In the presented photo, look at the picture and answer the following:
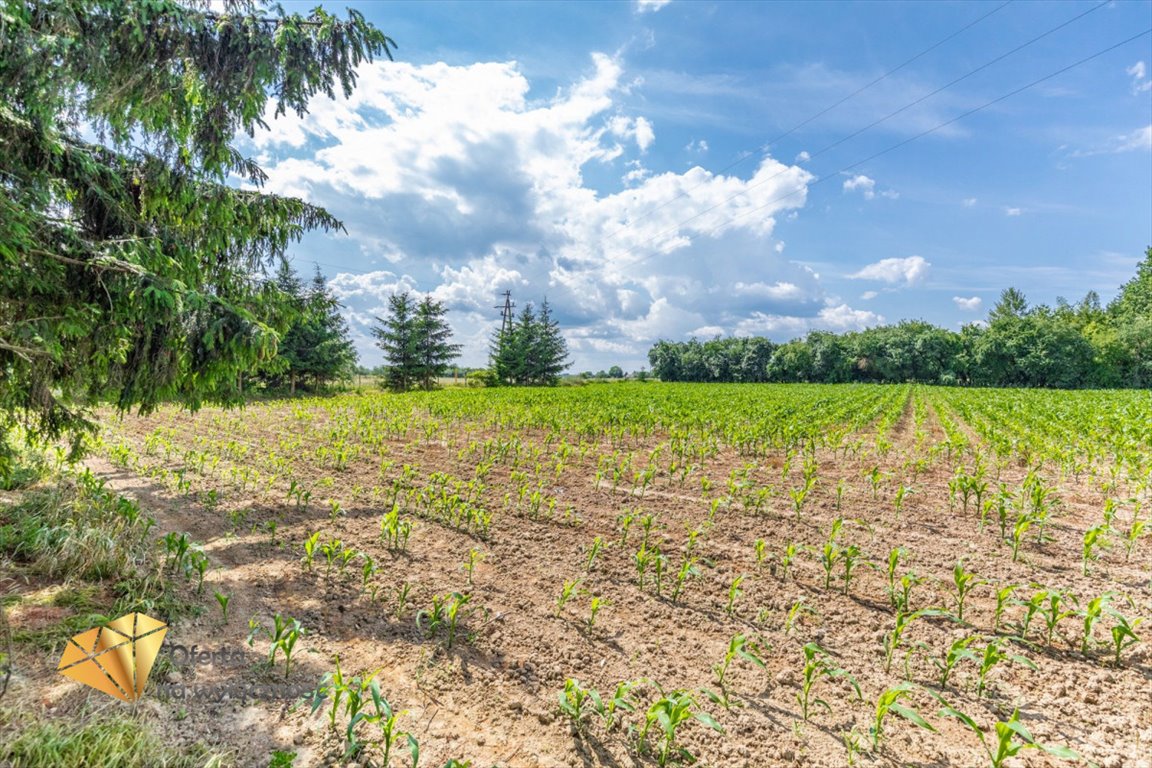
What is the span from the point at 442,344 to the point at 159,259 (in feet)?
127

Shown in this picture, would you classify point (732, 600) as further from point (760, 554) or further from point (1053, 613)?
point (1053, 613)

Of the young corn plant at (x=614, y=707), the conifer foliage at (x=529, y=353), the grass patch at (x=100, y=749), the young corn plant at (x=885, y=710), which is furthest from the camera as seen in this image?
the conifer foliage at (x=529, y=353)

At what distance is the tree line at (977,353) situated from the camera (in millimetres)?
52750

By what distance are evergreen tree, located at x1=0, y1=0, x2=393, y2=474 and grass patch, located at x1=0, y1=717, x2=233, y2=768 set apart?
2.66 metres

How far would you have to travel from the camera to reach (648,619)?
13.5 feet

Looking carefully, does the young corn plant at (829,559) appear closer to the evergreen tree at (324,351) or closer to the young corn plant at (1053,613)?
the young corn plant at (1053,613)

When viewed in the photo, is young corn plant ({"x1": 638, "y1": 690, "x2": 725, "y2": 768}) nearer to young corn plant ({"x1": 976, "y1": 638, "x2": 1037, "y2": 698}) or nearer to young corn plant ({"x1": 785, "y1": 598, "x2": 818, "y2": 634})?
young corn plant ({"x1": 785, "y1": 598, "x2": 818, "y2": 634})

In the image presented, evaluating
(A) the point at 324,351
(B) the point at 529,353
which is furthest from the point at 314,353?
(B) the point at 529,353

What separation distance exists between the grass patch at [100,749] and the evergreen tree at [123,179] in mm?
2660

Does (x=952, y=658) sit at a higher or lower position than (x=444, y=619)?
higher

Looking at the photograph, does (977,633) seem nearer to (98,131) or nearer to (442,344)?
(98,131)

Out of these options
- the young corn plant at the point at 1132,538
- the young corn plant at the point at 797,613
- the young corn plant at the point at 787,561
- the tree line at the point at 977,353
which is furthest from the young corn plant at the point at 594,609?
the tree line at the point at 977,353

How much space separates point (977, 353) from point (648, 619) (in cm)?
7283

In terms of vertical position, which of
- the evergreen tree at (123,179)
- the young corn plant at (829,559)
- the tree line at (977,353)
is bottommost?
the young corn plant at (829,559)
